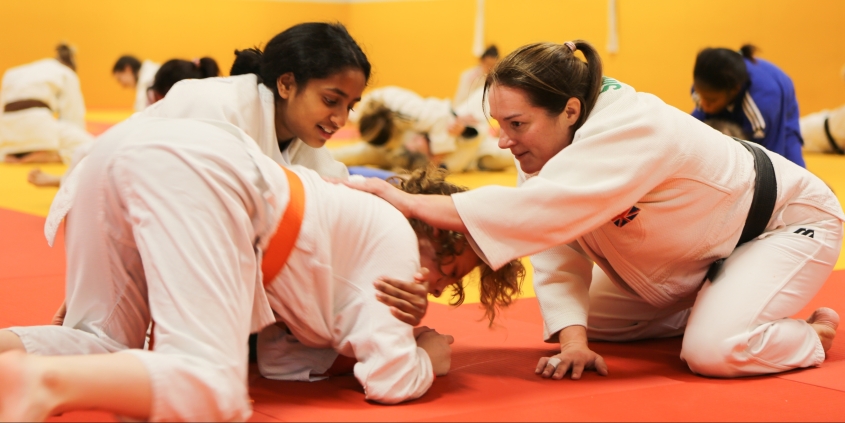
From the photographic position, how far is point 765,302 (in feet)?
8.29

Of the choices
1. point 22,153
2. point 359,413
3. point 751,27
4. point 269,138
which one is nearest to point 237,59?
point 269,138

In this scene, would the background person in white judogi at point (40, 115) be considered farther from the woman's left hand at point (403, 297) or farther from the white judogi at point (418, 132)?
the woman's left hand at point (403, 297)

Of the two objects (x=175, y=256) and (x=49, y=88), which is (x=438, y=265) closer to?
(x=175, y=256)

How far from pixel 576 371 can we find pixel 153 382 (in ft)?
4.07

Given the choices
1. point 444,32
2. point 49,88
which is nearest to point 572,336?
point 49,88

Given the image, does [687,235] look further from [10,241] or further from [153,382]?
[10,241]

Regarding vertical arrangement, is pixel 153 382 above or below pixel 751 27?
above

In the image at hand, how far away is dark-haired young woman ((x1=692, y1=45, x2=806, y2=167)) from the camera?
16.8ft

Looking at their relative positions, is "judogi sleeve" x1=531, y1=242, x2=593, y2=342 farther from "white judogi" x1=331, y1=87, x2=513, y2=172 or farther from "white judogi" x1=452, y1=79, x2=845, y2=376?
"white judogi" x1=331, y1=87, x2=513, y2=172

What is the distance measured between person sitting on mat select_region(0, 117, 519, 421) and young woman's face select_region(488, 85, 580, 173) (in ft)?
1.77

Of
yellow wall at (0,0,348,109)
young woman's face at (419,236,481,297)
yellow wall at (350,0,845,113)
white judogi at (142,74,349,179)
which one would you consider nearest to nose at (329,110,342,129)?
white judogi at (142,74,349,179)

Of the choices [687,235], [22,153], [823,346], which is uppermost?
[687,235]

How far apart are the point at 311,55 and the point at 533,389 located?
4.32 feet

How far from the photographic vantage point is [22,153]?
837cm
